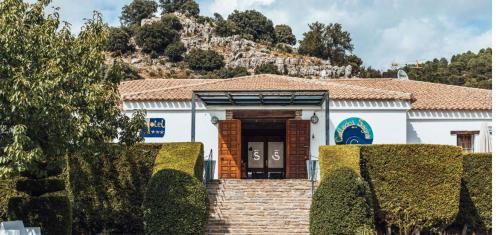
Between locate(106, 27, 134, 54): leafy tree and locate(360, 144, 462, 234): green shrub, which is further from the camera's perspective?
locate(106, 27, 134, 54): leafy tree

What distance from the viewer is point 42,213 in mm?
18375

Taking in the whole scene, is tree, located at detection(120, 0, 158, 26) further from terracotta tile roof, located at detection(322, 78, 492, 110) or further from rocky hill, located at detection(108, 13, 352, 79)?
terracotta tile roof, located at detection(322, 78, 492, 110)

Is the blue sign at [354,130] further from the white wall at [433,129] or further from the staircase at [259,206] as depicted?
the staircase at [259,206]

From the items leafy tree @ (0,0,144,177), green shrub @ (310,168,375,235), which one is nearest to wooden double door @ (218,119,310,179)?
green shrub @ (310,168,375,235)

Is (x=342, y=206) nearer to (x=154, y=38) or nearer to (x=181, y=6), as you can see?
(x=154, y=38)

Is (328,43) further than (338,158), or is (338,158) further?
(328,43)

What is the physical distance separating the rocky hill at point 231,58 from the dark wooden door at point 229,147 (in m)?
41.8

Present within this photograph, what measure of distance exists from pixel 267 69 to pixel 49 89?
5864cm

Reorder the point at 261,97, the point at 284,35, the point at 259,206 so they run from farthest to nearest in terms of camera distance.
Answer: the point at 284,35
the point at 261,97
the point at 259,206

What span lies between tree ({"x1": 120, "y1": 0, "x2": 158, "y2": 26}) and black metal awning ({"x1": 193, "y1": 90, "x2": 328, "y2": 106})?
7259cm

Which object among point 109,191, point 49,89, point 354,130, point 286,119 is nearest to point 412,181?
point 354,130

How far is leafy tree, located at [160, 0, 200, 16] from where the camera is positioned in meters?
94.1

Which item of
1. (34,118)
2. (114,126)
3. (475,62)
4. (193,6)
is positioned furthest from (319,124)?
(193,6)

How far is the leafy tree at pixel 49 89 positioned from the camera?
13.8 meters
